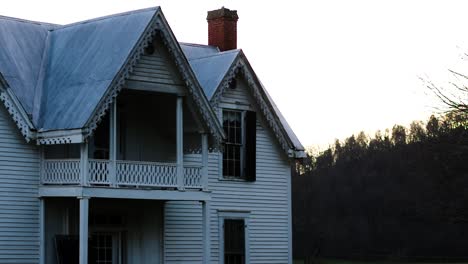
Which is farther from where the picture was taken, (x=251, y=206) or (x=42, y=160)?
(x=251, y=206)

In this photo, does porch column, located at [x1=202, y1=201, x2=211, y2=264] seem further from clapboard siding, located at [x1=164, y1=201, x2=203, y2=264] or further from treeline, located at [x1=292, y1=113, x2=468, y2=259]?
treeline, located at [x1=292, y1=113, x2=468, y2=259]

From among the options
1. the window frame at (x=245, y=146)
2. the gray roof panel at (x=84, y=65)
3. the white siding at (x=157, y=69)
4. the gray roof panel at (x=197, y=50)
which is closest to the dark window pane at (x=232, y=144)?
the window frame at (x=245, y=146)

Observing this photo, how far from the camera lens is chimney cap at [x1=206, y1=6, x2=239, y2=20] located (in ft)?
124

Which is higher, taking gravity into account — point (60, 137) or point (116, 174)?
point (60, 137)

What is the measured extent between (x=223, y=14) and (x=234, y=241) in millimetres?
8867

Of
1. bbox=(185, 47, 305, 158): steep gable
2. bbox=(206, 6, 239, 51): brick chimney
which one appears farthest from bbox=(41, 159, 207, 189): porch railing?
bbox=(206, 6, 239, 51): brick chimney

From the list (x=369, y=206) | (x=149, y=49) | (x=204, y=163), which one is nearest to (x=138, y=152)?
(x=204, y=163)

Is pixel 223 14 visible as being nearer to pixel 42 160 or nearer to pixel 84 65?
pixel 84 65

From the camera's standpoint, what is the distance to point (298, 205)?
4321 inches

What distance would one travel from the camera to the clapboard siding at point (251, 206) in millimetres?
32188

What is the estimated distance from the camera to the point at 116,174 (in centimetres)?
2784

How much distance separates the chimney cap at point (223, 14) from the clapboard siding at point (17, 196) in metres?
11.9

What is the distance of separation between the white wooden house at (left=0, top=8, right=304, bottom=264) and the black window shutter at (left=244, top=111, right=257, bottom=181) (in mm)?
33

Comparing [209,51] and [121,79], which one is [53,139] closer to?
[121,79]
